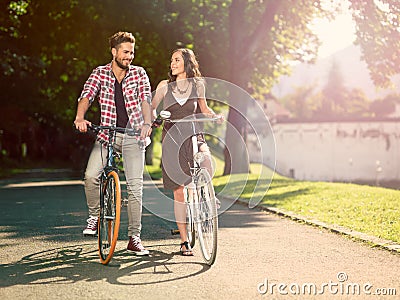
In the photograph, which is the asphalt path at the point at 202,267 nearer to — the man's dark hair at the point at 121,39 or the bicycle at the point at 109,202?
the bicycle at the point at 109,202

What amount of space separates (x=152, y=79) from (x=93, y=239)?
972 inches

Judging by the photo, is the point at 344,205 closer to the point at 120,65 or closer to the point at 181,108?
the point at 181,108

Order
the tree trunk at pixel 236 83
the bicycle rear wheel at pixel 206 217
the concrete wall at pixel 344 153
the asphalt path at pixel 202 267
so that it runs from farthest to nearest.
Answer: the concrete wall at pixel 344 153 → the tree trunk at pixel 236 83 → the bicycle rear wheel at pixel 206 217 → the asphalt path at pixel 202 267

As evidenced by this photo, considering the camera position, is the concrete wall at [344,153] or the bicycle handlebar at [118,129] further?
the concrete wall at [344,153]

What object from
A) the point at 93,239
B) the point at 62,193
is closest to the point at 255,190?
the point at 62,193

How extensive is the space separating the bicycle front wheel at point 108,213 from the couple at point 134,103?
313 mm

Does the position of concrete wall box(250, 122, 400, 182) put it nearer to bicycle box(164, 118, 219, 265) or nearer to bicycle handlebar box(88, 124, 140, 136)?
bicycle box(164, 118, 219, 265)

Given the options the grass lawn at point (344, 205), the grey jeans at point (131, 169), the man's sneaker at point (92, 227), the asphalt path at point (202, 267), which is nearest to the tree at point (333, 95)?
the grass lawn at point (344, 205)

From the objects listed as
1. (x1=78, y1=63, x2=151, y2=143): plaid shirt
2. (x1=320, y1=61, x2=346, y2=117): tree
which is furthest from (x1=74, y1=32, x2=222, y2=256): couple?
(x1=320, y1=61, x2=346, y2=117): tree

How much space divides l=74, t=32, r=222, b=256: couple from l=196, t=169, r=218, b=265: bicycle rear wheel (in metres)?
0.38

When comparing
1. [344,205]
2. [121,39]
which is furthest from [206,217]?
[344,205]

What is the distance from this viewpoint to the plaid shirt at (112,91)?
24.9 ft

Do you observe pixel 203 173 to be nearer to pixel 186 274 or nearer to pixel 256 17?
pixel 186 274

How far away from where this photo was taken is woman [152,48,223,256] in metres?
7.59
